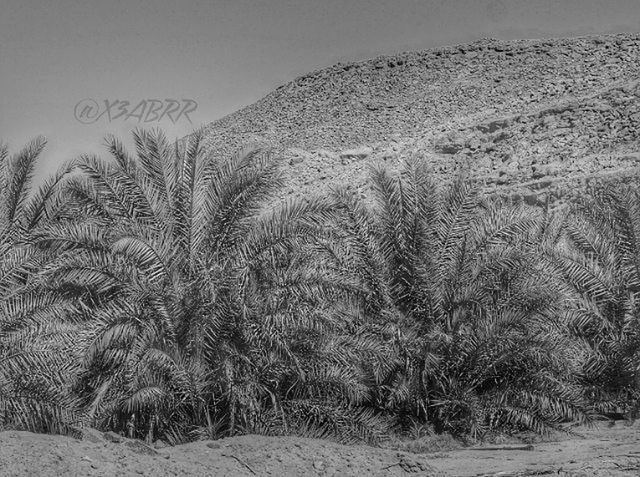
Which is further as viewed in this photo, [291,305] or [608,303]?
[608,303]

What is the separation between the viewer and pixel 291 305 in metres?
14.4

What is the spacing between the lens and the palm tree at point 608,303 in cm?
1595

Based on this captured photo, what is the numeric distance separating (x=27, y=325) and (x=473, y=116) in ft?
95.2

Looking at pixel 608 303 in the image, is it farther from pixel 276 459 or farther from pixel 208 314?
pixel 276 459

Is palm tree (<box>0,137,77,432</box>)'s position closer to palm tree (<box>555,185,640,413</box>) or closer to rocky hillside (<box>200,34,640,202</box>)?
rocky hillside (<box>200,34,640,202</box>)

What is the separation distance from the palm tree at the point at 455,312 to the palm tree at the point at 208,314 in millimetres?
946

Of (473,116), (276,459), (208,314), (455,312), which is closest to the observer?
(276,459)

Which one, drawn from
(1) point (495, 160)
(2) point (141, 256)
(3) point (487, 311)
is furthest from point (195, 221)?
(1) point (495, 160)

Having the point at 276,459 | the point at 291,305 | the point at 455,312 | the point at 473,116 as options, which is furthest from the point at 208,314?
the point at 473,116

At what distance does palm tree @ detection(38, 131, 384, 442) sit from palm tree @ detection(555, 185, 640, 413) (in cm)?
402

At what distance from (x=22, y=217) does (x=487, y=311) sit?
7.55 meters

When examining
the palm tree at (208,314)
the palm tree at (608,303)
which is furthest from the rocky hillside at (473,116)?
the palm tree at (608,303)

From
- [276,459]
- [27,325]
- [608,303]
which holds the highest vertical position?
[608,303]

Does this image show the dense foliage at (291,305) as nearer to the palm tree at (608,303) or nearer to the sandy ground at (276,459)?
the palm tree at (608,303)
